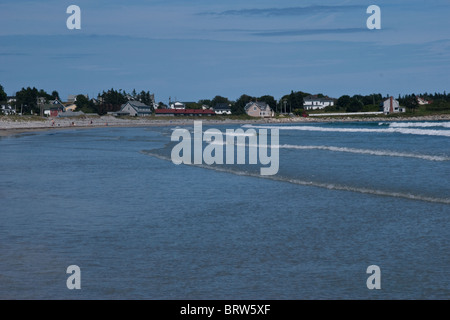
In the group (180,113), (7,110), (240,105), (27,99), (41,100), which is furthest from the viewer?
(240,105)

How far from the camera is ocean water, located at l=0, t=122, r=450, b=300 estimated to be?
7344 millimetres

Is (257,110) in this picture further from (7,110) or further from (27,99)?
(7,110)

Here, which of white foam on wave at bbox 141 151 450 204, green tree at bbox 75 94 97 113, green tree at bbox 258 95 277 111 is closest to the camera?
white foam on wave at bbox 141 151 450 204

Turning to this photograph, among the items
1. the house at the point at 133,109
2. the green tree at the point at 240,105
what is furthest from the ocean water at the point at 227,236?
the green tree at the point at 240,105

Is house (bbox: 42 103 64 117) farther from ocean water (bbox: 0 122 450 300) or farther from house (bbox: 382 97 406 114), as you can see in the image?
ocean water (bbox: 0 122 450 300)

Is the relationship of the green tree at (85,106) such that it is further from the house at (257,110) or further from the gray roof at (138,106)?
the house at (257,110)

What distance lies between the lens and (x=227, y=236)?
33.6 feet

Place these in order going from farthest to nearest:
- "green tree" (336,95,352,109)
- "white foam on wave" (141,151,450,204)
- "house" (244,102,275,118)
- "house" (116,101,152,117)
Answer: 1. "green tree" (336,95,352,109)
2. "house" (244,102,275,118)
3. "house" (116,101,152,117)
4. "white foam on wave" (141,151,450,204)

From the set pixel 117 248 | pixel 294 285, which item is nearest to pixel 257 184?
pixel 117 248

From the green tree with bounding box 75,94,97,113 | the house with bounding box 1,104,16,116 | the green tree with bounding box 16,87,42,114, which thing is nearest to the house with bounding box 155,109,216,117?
the green tree with bounding box 75,94,97,113

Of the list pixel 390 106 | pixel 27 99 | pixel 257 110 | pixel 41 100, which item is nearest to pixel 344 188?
pixel 27 99

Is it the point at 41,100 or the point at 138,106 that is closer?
the point at 41,100

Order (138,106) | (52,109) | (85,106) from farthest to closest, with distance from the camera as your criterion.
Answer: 1. (85,106)
2. (138,106)
3. (52,109)
